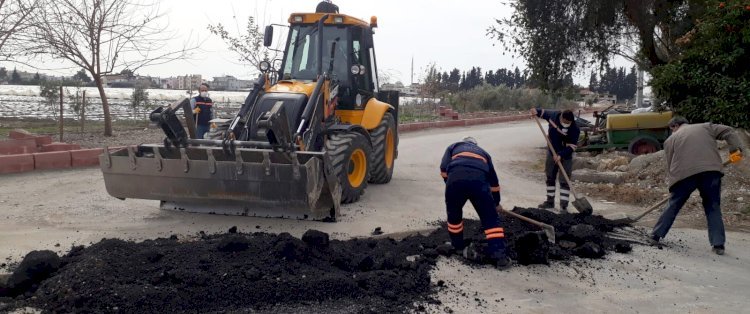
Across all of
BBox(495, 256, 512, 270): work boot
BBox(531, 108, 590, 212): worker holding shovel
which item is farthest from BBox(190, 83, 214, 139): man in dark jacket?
BBox(495, 256, 512, 270): work boot

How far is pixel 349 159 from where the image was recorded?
8.47m

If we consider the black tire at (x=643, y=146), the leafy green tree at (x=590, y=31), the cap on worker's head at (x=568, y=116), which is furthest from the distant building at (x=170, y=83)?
the cap on worker's head at (x=568, y=116)

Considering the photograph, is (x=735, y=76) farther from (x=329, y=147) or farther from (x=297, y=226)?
(x=297, y=226)

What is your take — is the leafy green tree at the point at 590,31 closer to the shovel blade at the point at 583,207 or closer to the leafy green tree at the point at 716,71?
the leafy green tree at the point at 716,71

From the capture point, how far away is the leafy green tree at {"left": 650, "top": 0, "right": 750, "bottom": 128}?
10.8 meters

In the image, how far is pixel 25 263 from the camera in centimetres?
513

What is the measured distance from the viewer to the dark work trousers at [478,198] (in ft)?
20.0

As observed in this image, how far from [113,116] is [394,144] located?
46.3ft

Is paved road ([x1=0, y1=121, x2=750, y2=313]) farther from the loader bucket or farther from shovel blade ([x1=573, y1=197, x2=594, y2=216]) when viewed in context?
shovel blade ([x1=573, y1=197, x2=594, y2=216])

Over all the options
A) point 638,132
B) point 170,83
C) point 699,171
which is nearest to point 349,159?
point 699,171

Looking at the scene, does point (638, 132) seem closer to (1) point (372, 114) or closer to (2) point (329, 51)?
(1) point (372, 114)

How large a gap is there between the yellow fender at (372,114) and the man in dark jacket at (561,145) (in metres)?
2.43

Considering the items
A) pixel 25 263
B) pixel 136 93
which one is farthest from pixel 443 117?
pixel 25 263

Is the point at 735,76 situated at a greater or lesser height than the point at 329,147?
greater
